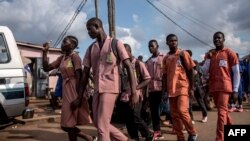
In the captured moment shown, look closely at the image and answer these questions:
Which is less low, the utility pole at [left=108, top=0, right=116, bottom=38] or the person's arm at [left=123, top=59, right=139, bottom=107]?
the utility pole at [left=108, top=0, right=116, bottom=38]

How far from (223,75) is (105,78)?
225cm

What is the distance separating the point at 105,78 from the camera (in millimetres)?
4766

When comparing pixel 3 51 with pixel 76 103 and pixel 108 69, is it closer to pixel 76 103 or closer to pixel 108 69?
pixel 76 103

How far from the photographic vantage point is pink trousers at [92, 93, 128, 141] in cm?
465

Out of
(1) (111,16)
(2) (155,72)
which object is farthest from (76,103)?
(1) (111,16)

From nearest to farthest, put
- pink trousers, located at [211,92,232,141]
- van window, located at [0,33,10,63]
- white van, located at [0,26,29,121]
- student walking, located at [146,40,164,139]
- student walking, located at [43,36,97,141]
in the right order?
student walking, located at [43,36,97,141] < pink trousers, located at [211,92,232,141] < white van, located at [0,26,29,121] < van window, located at [0,33,10,63] < student walking, located at [146,40,164,139]

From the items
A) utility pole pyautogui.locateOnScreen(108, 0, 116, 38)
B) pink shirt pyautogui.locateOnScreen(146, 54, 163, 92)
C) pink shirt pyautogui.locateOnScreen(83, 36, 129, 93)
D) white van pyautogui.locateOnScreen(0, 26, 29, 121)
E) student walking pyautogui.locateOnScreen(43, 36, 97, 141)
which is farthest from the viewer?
utility pole pyautogui.locateOnScreen(108, 0, 116, 38)

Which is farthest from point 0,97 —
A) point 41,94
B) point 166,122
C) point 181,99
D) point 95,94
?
point 41,94

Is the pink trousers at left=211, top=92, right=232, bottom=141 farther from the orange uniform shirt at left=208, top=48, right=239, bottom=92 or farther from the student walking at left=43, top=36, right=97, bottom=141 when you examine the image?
the student walking at left=43, top=36, right=97, bottom=141

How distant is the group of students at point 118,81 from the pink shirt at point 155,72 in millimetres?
499

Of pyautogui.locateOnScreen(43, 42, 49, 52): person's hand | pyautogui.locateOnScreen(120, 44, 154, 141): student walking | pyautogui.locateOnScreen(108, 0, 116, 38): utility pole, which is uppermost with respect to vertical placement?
pyautogui.locateOnScreen(108, 0, 116, 38): utility pole

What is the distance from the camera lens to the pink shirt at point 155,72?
7496 mm

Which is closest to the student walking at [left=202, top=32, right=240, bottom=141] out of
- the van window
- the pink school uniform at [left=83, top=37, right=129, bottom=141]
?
the pink school uniform at [left=83, top=37, right=129, bottom=141]

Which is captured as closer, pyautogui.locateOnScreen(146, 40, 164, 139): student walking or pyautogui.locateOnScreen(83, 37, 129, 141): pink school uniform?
pyautogui.locateOnScreen(83, 37, 129, 141): pink school uniform
